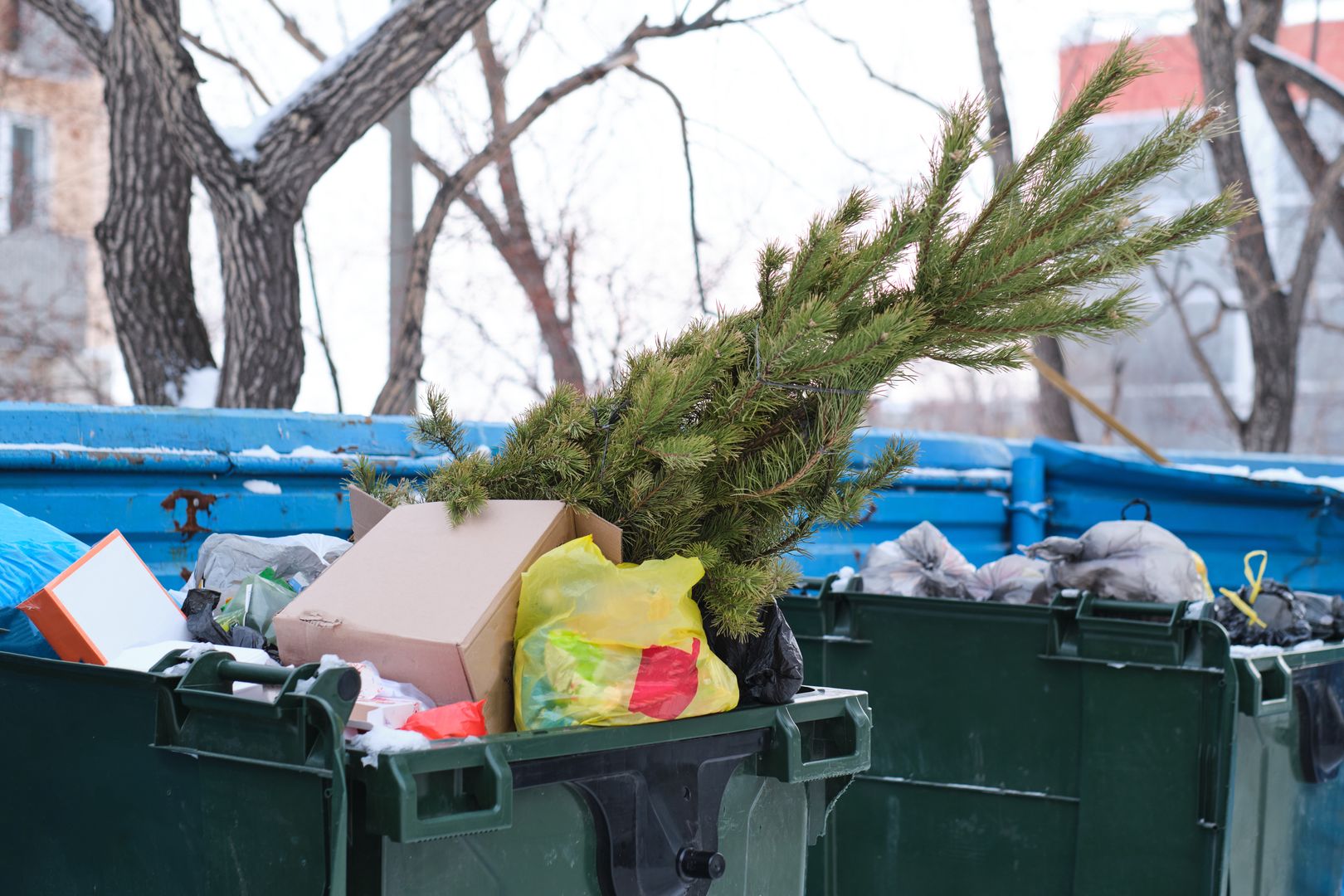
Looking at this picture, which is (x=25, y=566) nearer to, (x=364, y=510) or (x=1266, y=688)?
(x=364, y=510)

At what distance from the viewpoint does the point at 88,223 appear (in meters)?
22.1

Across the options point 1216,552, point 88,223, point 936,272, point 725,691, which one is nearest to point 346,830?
point 725,691

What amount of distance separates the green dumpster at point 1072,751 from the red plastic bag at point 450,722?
1687mm

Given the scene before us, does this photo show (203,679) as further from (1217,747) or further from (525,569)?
(1217,747)

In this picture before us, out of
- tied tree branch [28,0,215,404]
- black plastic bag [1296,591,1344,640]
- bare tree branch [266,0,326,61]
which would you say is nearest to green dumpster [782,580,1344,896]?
black plastic bag [1296,591,1344,640]

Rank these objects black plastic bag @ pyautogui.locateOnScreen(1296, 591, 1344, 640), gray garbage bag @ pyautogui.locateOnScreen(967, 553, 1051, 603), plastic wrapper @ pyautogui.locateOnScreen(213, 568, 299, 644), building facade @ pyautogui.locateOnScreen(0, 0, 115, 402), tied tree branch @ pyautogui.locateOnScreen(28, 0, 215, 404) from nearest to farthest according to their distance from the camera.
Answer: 1. plastic wrapper @ pyautogui.locateOnScreen(213, 568, 299, 644)
2. gray garbage bag @ pyautogui.locateOnScreen(967, 553, 1051, 603)
3. black plastic bag @ pyautogui.locateOnScreen(1296, 591, 1344, 640)
4. tied tree branch @ pyautogui.locateOnScreen(28, 0, 215, 404)
5. building facade @ pyautogui.locateOnScreen(0, 0, 115, 402)

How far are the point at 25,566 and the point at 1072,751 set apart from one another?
2430 mm

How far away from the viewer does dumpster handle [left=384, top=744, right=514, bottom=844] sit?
1.53 meters

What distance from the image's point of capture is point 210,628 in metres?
2.16

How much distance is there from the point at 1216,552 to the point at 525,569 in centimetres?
401

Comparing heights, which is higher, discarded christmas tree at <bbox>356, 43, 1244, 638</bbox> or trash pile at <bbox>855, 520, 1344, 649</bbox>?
discarded christmas tree at <bbox>356, 43, 1244, 638</bbox>

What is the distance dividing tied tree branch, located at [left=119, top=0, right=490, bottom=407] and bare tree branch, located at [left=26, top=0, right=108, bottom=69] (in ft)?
1.57

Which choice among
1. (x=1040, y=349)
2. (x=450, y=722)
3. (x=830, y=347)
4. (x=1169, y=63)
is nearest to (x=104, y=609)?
(x=450, y=722)

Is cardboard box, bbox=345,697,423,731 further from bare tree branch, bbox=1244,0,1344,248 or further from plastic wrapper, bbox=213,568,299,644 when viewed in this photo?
bare tree branch, bbox=1244,0,1344,248
